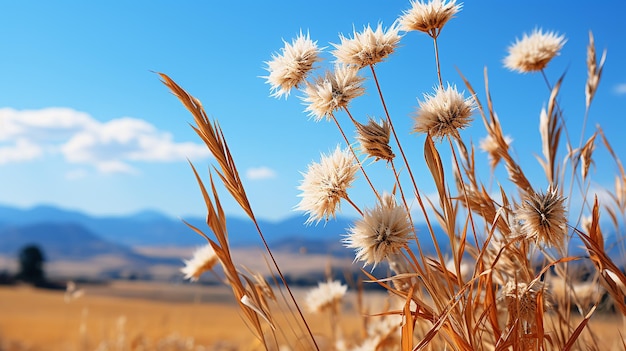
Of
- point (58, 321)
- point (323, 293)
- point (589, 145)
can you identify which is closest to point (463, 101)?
point (589, 145)

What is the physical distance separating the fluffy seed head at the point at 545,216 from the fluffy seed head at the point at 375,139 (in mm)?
226

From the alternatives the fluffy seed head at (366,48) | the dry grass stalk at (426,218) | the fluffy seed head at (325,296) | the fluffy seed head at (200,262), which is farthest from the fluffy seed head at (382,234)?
the fluffy seed head at (325,296)

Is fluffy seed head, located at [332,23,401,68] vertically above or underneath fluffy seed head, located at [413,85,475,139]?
above

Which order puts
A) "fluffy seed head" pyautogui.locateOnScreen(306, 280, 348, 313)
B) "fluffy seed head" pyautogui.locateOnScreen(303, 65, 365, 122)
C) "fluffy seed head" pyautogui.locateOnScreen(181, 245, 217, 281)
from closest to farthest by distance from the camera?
1. "fluffy seed head" pyautogui.locateOnScreen(303, 65, 365, 122)
2. "fluffy seed head" pyautogui.locateOnScreen(181, 245, 217, 281)
3. "fluffy seed head" pyautogui.locateOnScreen(306, 280, 348, 313)

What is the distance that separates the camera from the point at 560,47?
5.24ft

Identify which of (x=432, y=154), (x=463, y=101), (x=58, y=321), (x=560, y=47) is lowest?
(x=58, y=321)

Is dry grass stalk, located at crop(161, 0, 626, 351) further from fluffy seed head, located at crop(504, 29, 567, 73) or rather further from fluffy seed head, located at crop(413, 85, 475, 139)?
fluffy seed head, located at crop(504, 29, 567, 73)

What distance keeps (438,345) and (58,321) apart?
900 cm

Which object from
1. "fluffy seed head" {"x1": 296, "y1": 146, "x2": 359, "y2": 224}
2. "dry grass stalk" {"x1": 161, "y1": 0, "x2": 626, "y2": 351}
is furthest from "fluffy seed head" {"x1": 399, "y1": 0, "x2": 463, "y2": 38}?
"fluffy seed head" {"x1": 296, "y1": 146, "x2": 359, "y2": 224}

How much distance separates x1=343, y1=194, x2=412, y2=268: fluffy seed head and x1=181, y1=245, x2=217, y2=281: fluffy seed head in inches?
27.3

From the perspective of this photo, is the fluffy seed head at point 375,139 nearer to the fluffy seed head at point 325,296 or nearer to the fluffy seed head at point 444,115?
the fluffy seed head at point 444,115

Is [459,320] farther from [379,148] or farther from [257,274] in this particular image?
[257,274]

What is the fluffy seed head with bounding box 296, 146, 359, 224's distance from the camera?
0.87 metres

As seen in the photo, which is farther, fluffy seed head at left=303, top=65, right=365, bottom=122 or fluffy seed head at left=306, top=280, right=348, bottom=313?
fluffy seed head at left=306, top=280, right=348, bottom=313
